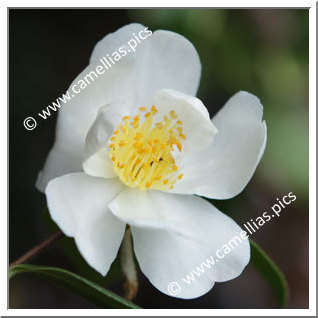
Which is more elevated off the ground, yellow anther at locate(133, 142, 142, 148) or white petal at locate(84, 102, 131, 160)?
white petal at locate(84, 102, 131, 160)

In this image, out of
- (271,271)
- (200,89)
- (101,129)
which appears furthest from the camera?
(200,89)

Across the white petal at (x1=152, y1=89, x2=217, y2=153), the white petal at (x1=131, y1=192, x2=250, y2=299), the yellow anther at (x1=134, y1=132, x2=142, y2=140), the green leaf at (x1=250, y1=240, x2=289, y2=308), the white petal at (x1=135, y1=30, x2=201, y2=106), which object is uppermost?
the white petal at (x1=135, y1=30, x2=201, y2=106)

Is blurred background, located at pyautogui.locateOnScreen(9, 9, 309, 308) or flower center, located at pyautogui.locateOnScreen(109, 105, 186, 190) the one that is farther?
blurred background, located at pyautogui.locateOnScreen(9, 9, 309, 308)

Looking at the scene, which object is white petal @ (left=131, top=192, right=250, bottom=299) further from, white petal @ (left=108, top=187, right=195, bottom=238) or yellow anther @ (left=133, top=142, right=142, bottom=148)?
yellow anther @ (left=133, top=142, right=142, bottom=148)

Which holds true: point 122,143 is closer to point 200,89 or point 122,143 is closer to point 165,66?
point 165,66

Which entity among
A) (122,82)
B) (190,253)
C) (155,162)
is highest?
(122,82)

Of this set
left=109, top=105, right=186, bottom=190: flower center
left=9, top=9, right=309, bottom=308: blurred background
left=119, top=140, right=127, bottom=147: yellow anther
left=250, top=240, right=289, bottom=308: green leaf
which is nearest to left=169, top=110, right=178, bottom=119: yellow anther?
left=109, top=105, right=186, bottom=190: flower center

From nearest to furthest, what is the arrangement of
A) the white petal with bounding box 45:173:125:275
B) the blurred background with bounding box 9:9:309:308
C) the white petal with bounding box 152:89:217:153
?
the white petal with bounding box 45:173:125:275 → the white petal with bounding box 152:89:217:153 → the blurred background with bounding box 9:9:309:308

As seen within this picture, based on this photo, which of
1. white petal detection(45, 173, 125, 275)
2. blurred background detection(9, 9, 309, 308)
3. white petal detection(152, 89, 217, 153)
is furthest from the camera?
blurred background detection(9, 9, 309, 308)

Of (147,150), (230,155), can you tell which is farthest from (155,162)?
(230,155)
